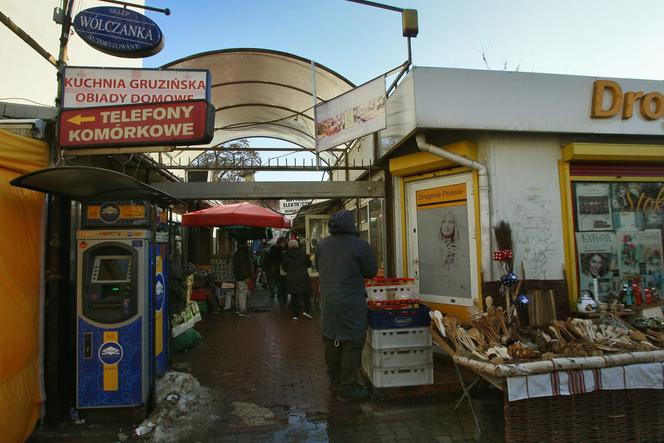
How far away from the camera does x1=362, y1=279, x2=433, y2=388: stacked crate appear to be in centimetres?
391

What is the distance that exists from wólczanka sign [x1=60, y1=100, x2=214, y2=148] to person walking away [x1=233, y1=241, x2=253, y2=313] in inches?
207

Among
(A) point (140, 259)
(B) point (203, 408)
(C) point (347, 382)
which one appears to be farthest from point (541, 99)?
(B) point (203, 408)

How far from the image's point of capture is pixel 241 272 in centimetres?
861

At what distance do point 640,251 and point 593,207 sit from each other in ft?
3.00

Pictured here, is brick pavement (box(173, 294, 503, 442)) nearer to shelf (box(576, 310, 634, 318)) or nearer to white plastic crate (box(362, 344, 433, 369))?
white plastic crate (box(362, 344, 433, 369))

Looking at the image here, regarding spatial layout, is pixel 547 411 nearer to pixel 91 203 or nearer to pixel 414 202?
pixel 414 202

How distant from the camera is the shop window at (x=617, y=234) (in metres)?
5.06

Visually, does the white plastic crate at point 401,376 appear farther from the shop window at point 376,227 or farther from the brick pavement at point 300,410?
the shop window at point 376,227

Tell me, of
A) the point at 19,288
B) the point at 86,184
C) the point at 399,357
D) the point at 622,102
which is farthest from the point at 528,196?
the point at 19,288

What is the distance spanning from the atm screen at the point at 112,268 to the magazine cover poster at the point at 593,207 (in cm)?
531

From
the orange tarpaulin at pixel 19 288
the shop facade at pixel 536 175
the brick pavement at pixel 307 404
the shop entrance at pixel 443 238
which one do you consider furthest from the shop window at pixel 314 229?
the orange tarpaulin at pixel 19 288

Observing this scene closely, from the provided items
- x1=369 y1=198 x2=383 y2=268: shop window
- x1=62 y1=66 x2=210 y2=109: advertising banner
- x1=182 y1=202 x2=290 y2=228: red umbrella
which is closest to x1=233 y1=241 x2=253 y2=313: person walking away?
x1=182 y1=202 x2=290 y2=228: red umbrella

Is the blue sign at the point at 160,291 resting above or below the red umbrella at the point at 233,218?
below

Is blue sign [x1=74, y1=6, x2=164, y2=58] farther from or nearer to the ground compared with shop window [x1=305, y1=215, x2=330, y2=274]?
farther from the ground
